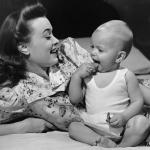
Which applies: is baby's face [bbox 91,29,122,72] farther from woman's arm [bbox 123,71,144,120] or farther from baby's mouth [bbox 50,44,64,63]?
baby's mouth [bbox 50,44,64,63]

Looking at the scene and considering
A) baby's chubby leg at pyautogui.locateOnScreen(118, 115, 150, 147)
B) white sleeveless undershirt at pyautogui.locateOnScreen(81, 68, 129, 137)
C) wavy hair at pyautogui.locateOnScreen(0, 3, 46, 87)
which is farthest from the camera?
wavy hair at pyautogui.locateOnScreen(0, 3, 46, 87)

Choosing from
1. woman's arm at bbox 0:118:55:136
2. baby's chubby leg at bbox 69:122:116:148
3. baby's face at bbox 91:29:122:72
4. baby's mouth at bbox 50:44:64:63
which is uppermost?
baby's face at bbox 91:29:122:72

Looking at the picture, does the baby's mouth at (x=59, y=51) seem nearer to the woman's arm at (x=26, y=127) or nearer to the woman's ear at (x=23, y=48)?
the woman's ear at (x=23, y=48)

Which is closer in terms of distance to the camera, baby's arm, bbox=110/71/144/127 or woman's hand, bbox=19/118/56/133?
baby's arm, bbox=110/71/144/127

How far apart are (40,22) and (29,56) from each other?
6.2 inches

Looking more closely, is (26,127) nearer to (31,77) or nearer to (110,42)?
(31,77)

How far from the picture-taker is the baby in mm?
1594

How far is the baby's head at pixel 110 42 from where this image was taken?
1626mm

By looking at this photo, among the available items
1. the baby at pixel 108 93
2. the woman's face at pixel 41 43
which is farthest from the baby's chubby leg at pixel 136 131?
the woman's face at pixel 41 43

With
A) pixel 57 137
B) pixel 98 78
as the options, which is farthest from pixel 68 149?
pixel 98 78

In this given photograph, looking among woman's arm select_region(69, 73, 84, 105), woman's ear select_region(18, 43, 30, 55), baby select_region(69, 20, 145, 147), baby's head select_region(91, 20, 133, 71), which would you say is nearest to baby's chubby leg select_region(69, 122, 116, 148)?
baby select_region(69, 20, 145, 147)

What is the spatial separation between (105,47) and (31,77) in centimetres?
37

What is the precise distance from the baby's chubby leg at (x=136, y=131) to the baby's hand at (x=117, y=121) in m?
0.03

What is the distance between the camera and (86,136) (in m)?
1.61
